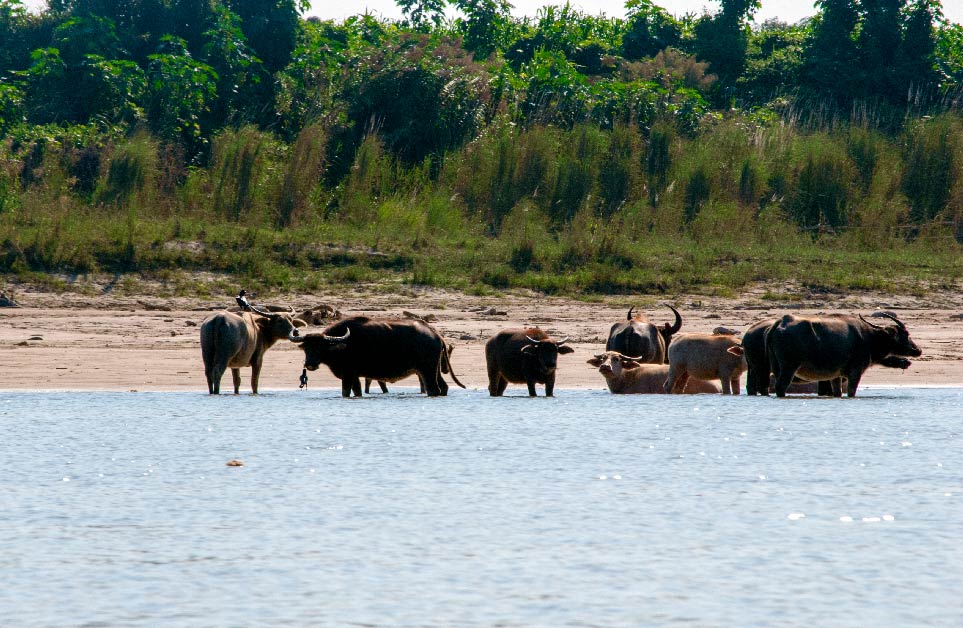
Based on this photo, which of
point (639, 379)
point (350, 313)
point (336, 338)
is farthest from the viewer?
point (350, 313)

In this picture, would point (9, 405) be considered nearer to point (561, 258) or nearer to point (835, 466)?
point (835, 466)

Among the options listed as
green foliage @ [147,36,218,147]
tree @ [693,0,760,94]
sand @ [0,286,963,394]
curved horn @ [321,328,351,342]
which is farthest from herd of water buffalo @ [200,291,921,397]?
tree @ [693,0,760,94]

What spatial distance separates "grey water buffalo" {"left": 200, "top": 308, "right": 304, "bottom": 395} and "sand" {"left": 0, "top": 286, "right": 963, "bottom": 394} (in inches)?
17.4

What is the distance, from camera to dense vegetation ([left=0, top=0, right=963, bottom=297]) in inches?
750

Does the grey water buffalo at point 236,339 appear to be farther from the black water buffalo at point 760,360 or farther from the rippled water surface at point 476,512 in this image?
the black water buffalo at point 760,360

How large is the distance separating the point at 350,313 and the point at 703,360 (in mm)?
5274

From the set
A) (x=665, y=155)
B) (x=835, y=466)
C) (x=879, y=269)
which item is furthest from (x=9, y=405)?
(x=665, y=155)

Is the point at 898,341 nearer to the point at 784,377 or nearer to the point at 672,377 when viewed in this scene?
the point at 784,377

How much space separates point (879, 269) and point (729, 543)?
13930mm

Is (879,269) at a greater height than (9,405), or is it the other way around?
(879,269)

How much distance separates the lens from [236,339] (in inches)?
482

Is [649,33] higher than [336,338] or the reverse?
higher

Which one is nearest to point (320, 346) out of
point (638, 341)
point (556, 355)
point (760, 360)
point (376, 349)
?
point (376, 349)

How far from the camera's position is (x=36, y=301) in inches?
651
